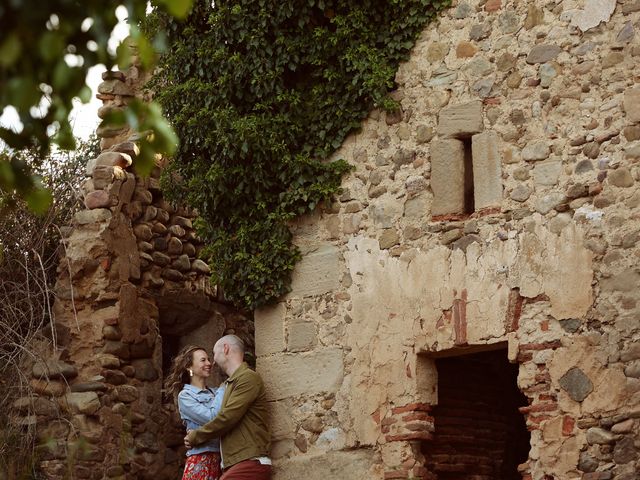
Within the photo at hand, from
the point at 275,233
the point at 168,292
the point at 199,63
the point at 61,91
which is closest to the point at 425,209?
the point at 275,233

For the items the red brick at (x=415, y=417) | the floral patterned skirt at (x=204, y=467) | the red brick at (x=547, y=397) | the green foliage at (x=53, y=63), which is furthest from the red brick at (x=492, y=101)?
the green foliage at (x=53, y=63)

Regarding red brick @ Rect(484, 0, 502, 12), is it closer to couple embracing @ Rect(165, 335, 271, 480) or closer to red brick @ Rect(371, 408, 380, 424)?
red brick @ Rect(371, 408, 380, 424)

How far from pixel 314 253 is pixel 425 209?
36.9 inches

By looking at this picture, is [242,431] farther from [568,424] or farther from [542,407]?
[568,424]

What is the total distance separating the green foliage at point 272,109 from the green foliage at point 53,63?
4.73 metres

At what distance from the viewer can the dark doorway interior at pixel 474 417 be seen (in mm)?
8211

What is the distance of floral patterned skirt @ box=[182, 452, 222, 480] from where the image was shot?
8.51 m

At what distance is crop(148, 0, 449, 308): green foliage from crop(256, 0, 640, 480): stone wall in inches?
6.5

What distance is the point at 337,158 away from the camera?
8.59 meters

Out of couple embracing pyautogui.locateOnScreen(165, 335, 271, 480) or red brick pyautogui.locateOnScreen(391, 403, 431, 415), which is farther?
couple embracing pyautogui.locateOnScreen(165, 335, 271, 480)

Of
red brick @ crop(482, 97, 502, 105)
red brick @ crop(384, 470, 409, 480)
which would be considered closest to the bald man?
red brick @ crop(384, 470, 409, 480)

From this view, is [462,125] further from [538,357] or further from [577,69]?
[538,357]

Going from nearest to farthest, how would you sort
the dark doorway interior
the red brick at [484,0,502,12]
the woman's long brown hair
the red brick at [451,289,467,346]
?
the red brick at [451,289,467,346], the red brick at [484,0,502,12], the dark doorway interior, the woman's long brown hair

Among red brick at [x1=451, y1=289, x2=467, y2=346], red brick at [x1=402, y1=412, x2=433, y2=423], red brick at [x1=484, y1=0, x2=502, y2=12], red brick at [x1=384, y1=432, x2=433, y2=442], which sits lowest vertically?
red brick at [x1=384, y1=432, x2=433, y2=442]
